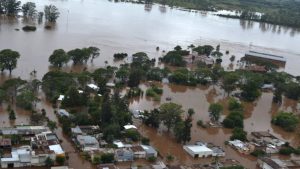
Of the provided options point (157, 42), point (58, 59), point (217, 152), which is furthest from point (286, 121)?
point (157, 42)

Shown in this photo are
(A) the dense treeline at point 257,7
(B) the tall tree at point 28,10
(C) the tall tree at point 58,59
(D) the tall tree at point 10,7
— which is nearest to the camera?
(C) the tall tree at point 58,59

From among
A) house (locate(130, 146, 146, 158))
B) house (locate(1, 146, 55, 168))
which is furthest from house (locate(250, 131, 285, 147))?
house (locate(1, 146, 55, 168))

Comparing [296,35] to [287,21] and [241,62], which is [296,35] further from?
[241,62]

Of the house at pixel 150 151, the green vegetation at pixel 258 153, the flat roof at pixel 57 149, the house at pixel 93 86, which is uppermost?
the house at pixel 93 86

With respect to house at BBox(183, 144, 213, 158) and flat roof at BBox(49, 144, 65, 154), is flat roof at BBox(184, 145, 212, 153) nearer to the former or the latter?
house at BBox(183, 144, 213, 158)

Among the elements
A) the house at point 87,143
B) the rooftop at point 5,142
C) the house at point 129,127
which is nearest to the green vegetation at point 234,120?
the house at point 129,127

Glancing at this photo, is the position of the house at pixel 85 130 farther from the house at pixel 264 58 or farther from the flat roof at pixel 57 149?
the house at pixel 264 58

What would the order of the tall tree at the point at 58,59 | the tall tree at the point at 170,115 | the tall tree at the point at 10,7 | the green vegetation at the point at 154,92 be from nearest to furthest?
the tall tree at the point at 170,115 < the green vegetation at the point at 154,92 < the tall tree at the point at 58,59 < the tall tree at the point at 10,7
